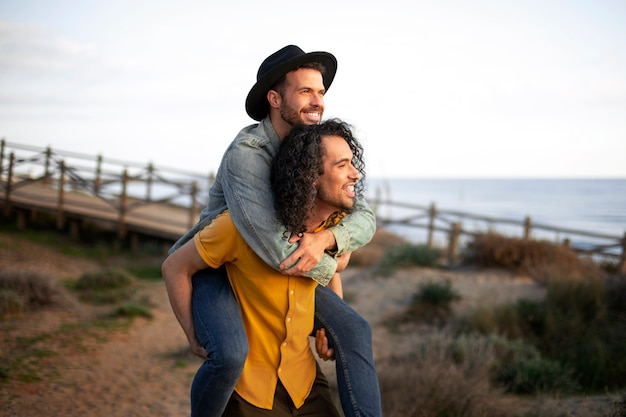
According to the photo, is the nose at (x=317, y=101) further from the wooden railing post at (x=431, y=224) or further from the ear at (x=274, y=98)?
the wooden railing post at (x=431, y=224)

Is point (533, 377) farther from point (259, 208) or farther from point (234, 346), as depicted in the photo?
point (259, 208)

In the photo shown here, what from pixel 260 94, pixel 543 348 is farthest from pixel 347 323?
pixel 543 348

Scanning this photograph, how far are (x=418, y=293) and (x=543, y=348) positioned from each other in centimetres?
246

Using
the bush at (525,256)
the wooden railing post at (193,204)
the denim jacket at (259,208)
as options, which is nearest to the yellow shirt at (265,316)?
the denim jacket at (259,208)

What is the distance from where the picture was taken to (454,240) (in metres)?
12.9

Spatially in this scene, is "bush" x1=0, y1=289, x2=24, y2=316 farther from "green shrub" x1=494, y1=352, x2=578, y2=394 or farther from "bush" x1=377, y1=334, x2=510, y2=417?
"green shrub" x1=494, y1=352, x2=578, y2=394

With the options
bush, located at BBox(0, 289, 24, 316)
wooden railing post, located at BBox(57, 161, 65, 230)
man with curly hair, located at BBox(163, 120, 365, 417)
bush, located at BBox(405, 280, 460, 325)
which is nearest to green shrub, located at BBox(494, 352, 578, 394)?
bush, located at BBox(405, 280, 460, 325)

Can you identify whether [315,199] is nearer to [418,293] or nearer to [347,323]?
[347,323]

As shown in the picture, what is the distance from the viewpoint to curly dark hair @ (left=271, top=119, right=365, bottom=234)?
90.5 inches

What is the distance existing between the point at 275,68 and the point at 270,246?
851 millimetres

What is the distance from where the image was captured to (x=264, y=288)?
2453 millimetres

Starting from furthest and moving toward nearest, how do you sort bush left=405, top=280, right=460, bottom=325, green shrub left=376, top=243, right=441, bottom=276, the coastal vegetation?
green shrub left=376, top=243, right=441, bottom=276
bush left=405, top=280, right=460, bottom=325
the coastal vegetation

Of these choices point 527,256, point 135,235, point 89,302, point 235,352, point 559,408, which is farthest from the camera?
point 135,235

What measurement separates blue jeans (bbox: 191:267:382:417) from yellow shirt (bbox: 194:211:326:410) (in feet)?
0.34
